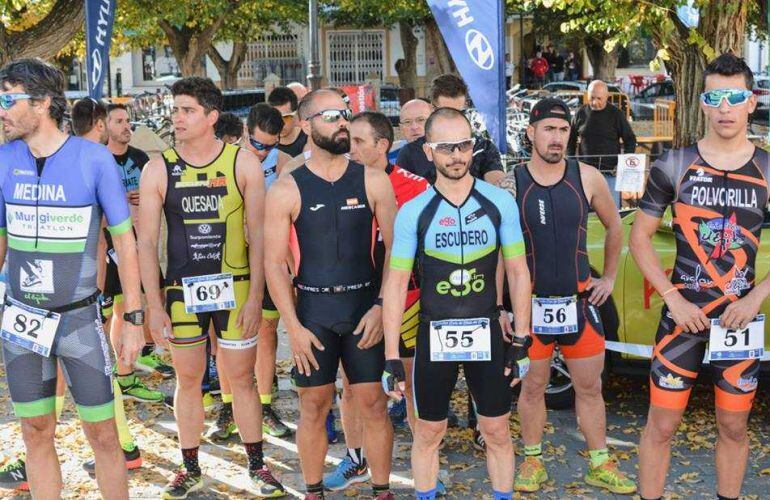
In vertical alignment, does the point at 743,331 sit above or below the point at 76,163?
below

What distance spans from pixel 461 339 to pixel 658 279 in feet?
3.15

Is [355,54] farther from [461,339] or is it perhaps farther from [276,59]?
[461,339]

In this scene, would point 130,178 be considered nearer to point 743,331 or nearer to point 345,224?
point 345,224

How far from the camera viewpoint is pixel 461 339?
487 cm

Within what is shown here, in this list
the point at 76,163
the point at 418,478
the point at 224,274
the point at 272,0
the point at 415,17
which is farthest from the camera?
the point at 415,17

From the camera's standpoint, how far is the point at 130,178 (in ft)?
23.9

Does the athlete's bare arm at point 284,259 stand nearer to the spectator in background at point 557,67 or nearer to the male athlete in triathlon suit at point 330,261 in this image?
the male athlete in triathlon suit at point 330,261

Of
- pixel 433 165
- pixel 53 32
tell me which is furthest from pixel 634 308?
pixel 53 32

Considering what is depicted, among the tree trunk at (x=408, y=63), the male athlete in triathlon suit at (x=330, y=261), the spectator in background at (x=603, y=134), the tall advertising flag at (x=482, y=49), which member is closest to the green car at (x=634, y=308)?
the tall advertising flag at (x=482, y=49)

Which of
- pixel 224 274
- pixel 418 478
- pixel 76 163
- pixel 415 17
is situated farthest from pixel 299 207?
pixel 415 17

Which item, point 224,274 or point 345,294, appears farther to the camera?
point 224,274

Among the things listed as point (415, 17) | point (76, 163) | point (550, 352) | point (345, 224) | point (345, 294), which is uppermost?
point (415, 17)

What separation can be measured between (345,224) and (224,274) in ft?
2.76

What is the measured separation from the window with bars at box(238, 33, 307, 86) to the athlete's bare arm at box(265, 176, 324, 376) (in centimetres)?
4396
